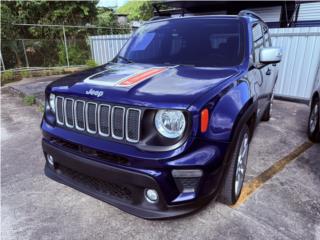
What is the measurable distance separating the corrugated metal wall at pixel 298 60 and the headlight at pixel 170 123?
5758 millimetres

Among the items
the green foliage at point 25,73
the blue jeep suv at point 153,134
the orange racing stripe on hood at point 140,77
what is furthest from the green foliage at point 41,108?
the green foliage at point 25,73

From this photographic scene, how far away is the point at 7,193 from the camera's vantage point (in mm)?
2863

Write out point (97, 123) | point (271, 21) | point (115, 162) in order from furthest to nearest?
1. point (271, 21)
2. point (97, 123)
3. point (115, 162)

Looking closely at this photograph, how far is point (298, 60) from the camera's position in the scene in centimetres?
646

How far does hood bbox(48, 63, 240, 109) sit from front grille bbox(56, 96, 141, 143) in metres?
0.07

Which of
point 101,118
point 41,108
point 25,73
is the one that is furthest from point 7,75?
point 101,118

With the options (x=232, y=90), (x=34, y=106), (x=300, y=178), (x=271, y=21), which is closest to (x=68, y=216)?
(x=232, y=90)

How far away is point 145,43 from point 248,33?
4.35ft

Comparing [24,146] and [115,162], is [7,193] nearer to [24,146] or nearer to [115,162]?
[24,146]

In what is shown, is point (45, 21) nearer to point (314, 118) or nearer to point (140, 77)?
point (140, 77)

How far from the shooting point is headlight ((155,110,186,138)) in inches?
72.9

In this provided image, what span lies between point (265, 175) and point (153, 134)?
1924 mm

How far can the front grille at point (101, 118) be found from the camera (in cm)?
193

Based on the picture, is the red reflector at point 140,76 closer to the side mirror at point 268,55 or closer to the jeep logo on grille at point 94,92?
A: the jeep logo on grille at point 94,92
